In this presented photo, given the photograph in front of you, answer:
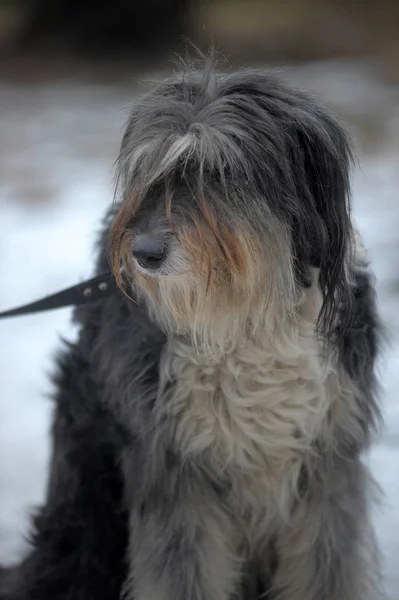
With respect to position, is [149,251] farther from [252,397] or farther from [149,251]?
[252,397]

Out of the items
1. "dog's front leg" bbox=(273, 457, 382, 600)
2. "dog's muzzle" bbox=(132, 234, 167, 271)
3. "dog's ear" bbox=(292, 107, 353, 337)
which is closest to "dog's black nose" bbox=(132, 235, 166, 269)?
"dog's muzzle" bbox=(132, 234, 167, 271)

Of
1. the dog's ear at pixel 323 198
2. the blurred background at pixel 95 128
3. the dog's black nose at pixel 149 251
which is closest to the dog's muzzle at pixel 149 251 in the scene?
the dog's black nose at pixel 149 251

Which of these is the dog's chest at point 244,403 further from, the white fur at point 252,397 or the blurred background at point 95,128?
the blurred background at point 95,128

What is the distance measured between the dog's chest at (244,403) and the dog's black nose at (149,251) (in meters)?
0.32

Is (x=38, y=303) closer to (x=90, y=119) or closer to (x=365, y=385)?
(x=365, y=385)

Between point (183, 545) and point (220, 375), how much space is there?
1.46 ft

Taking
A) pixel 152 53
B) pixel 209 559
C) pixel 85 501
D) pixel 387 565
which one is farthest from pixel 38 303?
pixel 152 53

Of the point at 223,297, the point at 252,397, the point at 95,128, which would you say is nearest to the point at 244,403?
the point at 252,397

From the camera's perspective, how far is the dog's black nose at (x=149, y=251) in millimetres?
2002

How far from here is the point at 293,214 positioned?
6.82 ft

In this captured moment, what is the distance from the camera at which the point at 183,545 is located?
2.45 meters

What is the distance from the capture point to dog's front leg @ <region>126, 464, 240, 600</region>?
7.91ft

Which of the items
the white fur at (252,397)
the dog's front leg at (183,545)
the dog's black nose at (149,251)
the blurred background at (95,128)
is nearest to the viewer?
the dog's black nose at (149,251)

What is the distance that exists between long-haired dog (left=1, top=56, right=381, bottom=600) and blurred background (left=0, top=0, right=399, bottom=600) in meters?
0.30
